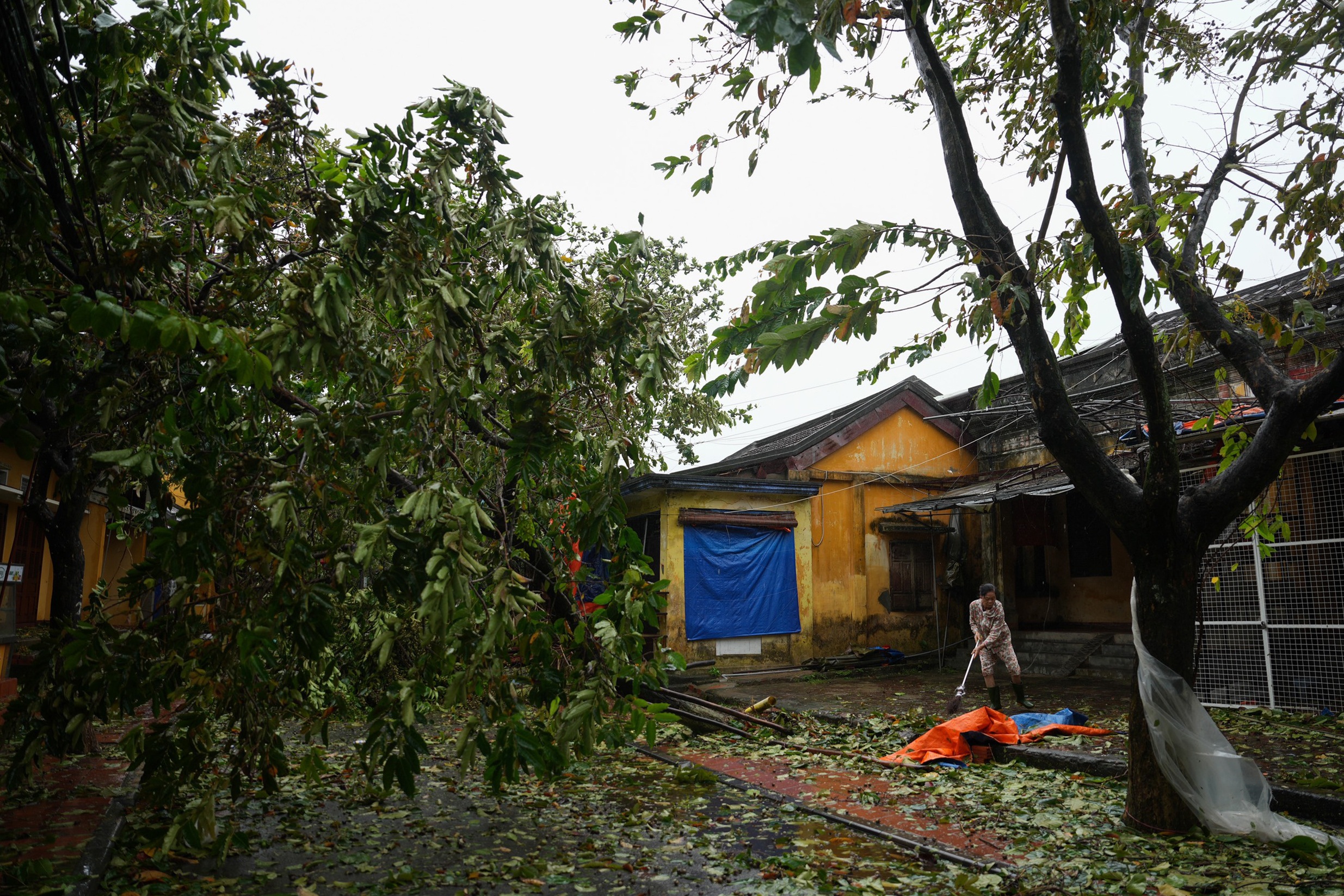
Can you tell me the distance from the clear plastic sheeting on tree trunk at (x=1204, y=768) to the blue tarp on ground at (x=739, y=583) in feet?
31.9

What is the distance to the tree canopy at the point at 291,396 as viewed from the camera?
3643mm

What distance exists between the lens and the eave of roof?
570 inches

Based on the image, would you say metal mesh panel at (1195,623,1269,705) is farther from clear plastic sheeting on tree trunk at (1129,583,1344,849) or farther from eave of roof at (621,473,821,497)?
eave of roof at (621,473,821,497)

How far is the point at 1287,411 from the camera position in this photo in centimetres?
527

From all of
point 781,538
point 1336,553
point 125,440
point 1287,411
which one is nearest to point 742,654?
point 781,538

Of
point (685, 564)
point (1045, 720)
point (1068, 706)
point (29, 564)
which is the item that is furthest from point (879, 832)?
point (29, 564)

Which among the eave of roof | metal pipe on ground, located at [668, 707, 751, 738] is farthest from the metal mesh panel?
the eave of roof

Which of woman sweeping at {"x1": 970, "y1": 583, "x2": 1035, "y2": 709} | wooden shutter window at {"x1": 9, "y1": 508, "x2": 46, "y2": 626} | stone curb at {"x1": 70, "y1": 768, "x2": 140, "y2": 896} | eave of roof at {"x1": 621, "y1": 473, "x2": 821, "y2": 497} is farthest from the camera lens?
eave of roof at {"x1": 621, "y1": 473, "x2": 821, "y2": 497}

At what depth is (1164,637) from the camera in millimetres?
5453

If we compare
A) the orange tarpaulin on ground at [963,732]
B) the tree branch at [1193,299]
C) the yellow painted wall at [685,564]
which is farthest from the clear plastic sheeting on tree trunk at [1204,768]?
the yellow painted wall at [685,564]

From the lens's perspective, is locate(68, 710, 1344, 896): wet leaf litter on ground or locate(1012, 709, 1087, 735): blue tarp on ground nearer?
locate(68, 710, 1344, 896): wet leaf litter on ground

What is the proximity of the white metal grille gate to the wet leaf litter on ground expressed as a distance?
143 inches

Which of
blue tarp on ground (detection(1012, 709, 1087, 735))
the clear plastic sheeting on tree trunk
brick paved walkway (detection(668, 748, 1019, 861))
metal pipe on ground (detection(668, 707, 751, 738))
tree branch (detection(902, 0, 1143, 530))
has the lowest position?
brick paved walkway (detection(668, 748, 1019, 861))

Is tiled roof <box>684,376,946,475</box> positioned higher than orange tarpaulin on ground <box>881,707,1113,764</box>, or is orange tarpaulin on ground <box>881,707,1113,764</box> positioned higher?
tiled roof <box>684,376,946,475</box>
